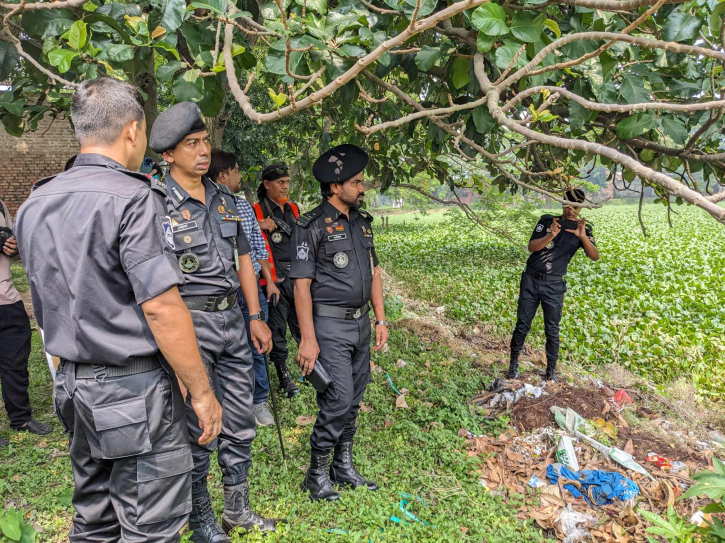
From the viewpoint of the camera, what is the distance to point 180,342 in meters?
1.65

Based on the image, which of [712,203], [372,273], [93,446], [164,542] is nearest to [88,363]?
[93,446]

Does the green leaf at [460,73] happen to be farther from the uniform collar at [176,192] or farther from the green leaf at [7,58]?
the green leaf at [7,58]

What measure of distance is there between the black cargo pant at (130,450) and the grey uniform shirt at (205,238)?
0.68 metres

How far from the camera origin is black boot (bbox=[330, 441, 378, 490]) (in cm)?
302

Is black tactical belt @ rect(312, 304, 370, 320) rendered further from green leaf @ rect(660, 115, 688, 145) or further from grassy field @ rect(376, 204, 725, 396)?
grassy field @ rect(376, 204, 725, 396)

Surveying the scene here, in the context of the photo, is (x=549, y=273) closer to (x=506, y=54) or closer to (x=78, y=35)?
(x=506, y=54)

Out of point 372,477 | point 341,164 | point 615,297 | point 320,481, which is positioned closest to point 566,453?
point 372,477

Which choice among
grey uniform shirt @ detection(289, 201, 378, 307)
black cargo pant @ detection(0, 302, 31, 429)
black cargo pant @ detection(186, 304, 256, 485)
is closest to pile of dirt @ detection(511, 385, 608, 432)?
grey uniform shirt @ detection(289, 201, 378, 307)

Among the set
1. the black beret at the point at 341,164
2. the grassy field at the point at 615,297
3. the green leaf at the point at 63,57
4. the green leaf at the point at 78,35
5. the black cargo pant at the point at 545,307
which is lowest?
the grassy field at the point at 615,297

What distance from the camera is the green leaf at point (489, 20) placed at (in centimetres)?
206

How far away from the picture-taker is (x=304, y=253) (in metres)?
2.88

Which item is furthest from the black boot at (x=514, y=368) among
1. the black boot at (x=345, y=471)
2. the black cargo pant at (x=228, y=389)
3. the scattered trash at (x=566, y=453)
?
the black cargo pant at (x=228, y=389)

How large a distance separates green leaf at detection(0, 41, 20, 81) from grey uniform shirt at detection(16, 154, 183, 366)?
1.49 m

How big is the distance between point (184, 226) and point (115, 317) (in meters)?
0.82
